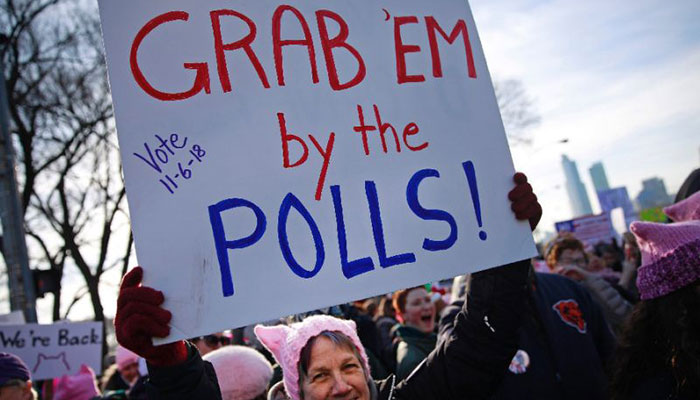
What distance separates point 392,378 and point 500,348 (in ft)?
1.34

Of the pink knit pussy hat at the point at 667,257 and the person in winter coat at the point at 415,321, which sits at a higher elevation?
the pink knit pussy hat at the point at 667,257

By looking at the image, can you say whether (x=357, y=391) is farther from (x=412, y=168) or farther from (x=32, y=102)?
(x=32, y=102)

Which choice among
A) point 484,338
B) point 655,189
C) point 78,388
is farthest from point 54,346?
point 655,189

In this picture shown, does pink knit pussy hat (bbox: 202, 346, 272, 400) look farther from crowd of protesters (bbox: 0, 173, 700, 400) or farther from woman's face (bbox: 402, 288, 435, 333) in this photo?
woman's face (bbox: 402, 288, 435, 333)

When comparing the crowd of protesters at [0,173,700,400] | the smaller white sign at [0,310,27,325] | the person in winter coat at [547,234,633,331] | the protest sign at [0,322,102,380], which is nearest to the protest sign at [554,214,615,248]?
the person in winter coat at [547,234,633,331]

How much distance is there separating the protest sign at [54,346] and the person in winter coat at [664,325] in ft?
16.8

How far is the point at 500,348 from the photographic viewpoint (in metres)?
1.90

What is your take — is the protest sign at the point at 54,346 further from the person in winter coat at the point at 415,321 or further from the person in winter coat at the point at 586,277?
the person in winter coat at the point at 586,277

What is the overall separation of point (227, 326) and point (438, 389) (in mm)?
879

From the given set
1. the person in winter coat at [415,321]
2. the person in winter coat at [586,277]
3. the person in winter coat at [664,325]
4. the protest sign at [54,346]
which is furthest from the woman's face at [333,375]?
the protest sign at [54,346]

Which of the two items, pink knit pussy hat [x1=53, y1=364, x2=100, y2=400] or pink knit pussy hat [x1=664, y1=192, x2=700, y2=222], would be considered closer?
pink knit pussy hat [x1=664, y1=192, x2=700, y2=222]

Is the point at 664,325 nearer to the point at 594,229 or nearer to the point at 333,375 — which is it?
the point at 333,375

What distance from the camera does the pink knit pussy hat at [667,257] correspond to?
5.95ft

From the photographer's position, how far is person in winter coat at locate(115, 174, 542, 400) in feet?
5.09
